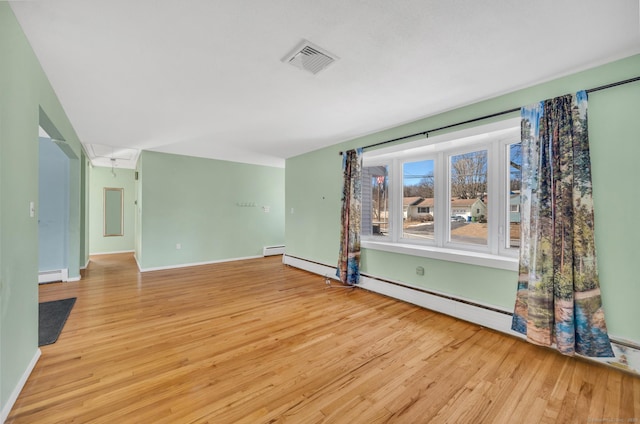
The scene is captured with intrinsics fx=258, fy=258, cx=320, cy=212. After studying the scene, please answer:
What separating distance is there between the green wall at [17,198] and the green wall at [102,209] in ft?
19.9

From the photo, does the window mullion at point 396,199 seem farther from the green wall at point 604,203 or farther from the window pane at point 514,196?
the window pane at point 514,196

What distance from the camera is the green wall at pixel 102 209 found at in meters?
7.05

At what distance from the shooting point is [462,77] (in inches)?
91.6

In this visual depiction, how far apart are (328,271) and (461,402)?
10.3 feet

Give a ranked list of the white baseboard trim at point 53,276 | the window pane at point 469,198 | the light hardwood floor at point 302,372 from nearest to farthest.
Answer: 1. the light hardwood floor at point 302,372
2. the window pane at point 469,198
3. the white baseboard trim at point 53,276

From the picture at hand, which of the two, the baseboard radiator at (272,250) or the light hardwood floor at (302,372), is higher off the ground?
the baseboard radiator at (272,250)

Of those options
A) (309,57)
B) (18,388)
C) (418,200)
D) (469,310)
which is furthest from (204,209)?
(469,310)

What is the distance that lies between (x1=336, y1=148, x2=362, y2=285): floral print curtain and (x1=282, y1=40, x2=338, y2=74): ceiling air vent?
2.08 metres

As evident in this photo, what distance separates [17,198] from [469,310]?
396cm

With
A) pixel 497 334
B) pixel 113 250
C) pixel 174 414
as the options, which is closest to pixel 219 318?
pixel 174 414

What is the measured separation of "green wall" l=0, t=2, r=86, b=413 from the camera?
57.9 inches

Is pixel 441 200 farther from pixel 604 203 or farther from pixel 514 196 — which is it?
pixel 604 203

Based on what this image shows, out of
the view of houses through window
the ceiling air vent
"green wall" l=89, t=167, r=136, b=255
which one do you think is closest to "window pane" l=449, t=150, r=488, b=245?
the view of houses through window

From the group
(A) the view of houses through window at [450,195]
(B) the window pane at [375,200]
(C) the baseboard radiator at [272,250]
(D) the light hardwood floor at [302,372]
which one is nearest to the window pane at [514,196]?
(A) the view of houses through window at [450,195]
